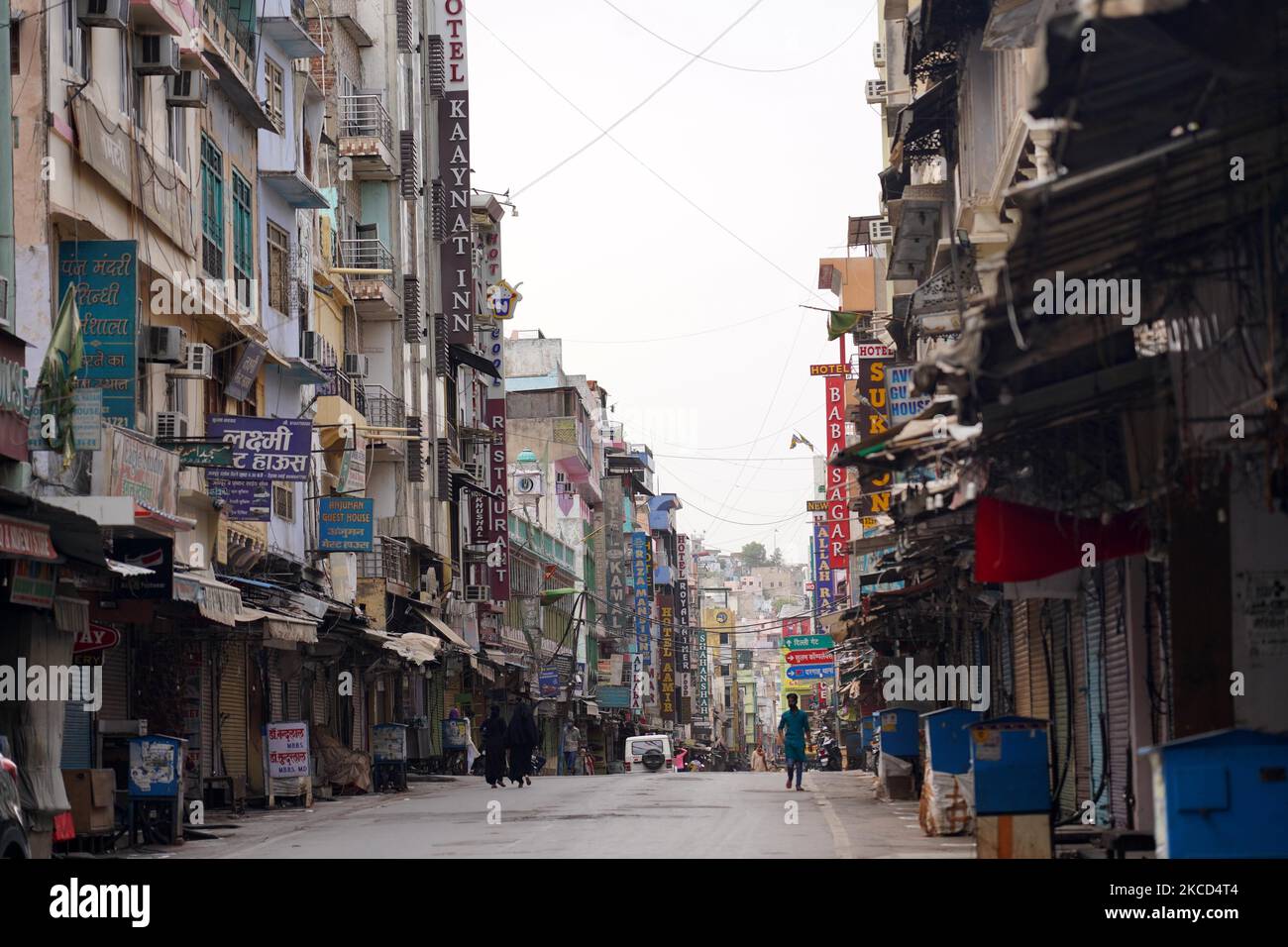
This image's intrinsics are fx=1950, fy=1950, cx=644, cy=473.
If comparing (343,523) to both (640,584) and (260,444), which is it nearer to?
(260,444)

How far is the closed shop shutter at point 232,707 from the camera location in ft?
108

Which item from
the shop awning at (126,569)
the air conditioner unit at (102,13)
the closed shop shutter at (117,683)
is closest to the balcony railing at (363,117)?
the closed shop shutter at (117,683)

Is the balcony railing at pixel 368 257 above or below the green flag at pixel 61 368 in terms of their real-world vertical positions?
above

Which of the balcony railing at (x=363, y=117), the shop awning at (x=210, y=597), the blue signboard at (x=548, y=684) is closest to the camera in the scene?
the shop awning at (x=210, y=597)

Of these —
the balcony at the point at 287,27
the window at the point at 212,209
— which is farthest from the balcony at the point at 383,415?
the window at the point at 212,209

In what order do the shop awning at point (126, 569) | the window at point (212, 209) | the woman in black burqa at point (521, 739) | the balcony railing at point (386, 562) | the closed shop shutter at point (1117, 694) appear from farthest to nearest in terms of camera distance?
the balcony railing at point (386, 562), the woman in black burqa at point (521, 739), the window at point (212, 209), the shop awning at point (126, 569), the closed shop shutter at point (1117, 694)

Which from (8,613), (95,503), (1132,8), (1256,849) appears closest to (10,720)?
(8,613)

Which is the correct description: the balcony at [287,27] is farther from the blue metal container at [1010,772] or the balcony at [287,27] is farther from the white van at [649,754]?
the white van at [649,754]

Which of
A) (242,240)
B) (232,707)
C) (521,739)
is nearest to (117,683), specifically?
(232,707)

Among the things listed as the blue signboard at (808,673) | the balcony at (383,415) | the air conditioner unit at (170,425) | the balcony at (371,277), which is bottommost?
the blue signboard at (808,673)

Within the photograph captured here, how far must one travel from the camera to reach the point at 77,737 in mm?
24938

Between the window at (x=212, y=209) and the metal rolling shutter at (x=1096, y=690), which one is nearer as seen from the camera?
the metal rolling shutter at (x=1096, y=690)

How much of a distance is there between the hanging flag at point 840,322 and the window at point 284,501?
67.4ft

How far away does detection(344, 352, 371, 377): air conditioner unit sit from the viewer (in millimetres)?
45656
